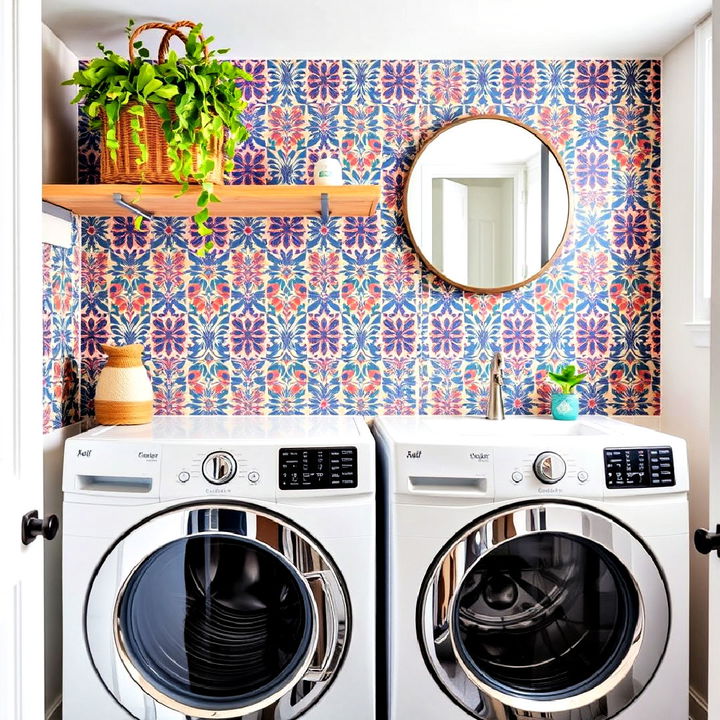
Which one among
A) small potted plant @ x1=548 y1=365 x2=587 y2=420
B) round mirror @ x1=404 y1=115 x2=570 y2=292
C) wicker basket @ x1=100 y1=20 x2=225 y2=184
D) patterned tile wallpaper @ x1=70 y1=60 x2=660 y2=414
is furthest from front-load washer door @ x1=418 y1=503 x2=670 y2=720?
wicker basket @ x1=100 y1=20 x2=225 y2=184

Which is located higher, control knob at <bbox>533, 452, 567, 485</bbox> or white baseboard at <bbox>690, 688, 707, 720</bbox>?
control knob at <bbox>533, 452, 567, 485</bbox>

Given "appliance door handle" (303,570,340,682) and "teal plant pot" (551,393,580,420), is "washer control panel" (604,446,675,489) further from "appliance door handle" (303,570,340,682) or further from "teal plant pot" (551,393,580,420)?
"appliance door handle" (303,570,340,682)

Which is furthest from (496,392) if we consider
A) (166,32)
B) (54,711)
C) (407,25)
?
(54,711)

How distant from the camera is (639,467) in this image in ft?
6.06

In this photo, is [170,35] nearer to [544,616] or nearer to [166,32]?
[166,32]

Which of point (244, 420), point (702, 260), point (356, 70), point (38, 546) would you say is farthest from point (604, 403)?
point (38, 546)

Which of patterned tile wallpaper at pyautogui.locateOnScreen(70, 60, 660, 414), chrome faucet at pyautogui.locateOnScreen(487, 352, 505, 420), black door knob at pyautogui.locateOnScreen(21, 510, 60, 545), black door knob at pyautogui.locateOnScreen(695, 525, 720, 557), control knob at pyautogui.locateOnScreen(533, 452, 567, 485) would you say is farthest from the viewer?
patterned tile wallpaper at pyautogui.locateOnScreen(70, 60, 660, 414)

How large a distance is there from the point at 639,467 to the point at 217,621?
4.01 feet

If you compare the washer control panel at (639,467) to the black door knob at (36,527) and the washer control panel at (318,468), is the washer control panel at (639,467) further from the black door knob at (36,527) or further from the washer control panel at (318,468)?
the black door knob at (36,527)

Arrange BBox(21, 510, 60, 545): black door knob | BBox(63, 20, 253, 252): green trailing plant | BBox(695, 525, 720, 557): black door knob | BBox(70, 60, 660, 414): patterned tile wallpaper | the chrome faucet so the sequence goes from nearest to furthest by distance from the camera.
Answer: BBox(695, 525, 720, 557): black door knob → BBox(21, 510, 60, 545): black door knob → BBox(63, 20, 253, 252): green trailing plant → the chrome faucet → BBox(70, 60, 660, 414): patterned tile wallpaper

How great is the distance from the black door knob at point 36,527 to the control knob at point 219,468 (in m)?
0.70

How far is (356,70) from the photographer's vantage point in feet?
7.98

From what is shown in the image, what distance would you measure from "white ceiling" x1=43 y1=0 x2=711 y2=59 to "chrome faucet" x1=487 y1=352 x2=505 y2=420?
1.05 m

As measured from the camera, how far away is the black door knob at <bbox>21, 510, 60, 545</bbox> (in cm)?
113
